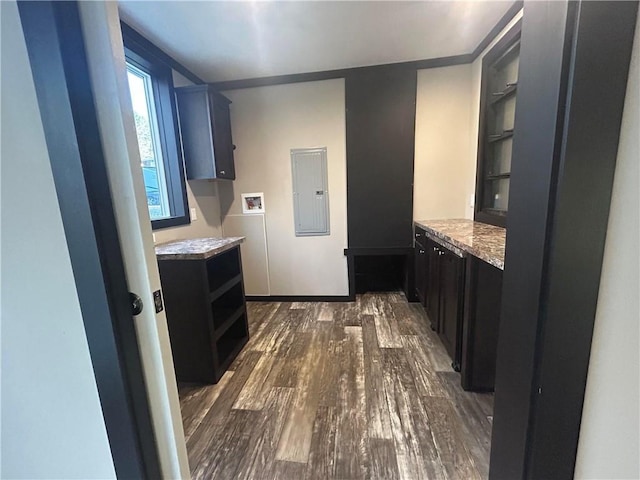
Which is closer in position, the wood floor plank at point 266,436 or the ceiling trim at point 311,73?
the wood floor plank at point 266,436

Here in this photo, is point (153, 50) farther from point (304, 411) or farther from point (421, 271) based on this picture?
point (421, 271)

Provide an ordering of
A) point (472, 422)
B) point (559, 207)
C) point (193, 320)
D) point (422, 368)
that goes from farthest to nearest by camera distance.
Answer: point (422, 368) < point (193, 320) < point (472, 422) < point (559, 207)

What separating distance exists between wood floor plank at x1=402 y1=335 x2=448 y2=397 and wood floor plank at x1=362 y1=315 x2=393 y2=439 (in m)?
0.24

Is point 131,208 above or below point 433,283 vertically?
above

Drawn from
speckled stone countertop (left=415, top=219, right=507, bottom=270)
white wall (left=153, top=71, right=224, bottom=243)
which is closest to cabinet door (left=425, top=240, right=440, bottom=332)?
speckled stone countertop (left=415, top=219, right=507, bottom=270)

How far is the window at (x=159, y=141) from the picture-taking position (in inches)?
90.5

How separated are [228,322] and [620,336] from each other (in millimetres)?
2135

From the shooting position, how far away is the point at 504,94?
222 centimetres

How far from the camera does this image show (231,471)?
1.28 metres

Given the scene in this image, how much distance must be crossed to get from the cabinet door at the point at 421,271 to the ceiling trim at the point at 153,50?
9.71 feet

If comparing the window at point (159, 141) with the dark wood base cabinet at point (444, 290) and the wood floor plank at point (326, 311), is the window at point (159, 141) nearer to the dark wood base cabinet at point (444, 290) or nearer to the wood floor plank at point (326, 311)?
the wood floor plank at point (326, 311)

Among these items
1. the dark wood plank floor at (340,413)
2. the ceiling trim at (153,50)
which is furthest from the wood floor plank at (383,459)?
the ceiling trim at (153,50)

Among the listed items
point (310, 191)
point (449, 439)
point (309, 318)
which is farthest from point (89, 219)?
point (310, 191)

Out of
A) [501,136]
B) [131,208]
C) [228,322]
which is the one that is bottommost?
[228,322]
